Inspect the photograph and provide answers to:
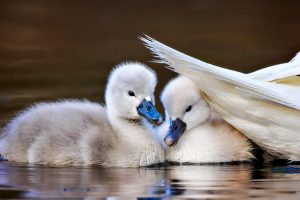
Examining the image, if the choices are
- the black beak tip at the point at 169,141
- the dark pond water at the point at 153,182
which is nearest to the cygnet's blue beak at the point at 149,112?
the black beak tip at the point at 169,141

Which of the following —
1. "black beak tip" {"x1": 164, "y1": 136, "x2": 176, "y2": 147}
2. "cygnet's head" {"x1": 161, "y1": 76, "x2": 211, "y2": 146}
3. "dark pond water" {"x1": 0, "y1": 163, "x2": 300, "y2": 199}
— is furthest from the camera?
"cygnet's head" {"x1": 161, "y1": 76, "x2": 211, "y2": 146}

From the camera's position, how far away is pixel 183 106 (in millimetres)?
7391

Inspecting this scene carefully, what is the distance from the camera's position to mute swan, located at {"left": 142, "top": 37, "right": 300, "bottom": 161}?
287 inches

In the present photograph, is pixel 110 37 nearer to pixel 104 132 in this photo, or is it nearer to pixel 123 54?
pixel 123 54

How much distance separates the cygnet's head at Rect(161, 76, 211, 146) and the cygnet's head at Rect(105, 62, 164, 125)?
0.60ft

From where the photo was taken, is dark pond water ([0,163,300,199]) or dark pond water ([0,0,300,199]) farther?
dark pond water ([0,0,300,199])

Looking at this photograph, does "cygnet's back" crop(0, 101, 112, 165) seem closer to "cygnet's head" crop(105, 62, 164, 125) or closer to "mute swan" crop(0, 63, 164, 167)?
"mute swan" crop(0, 63, 164, 167)

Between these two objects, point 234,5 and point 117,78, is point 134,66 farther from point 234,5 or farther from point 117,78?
point 234,5

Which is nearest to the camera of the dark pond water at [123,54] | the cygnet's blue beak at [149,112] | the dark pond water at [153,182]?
the dark pond water at [153,182]

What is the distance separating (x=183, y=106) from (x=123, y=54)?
12.4ft

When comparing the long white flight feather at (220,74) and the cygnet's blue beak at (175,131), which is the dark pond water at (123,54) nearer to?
the cygnet's blue beak at (175,131)

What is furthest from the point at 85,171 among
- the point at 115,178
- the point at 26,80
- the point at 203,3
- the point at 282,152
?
the point at 203,3

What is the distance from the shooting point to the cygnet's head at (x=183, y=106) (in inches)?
290

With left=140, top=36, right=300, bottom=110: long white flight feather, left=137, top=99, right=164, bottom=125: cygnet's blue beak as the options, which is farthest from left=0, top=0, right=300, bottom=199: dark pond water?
left=140, top=36, right=300, bottom=110: long white flight feather
